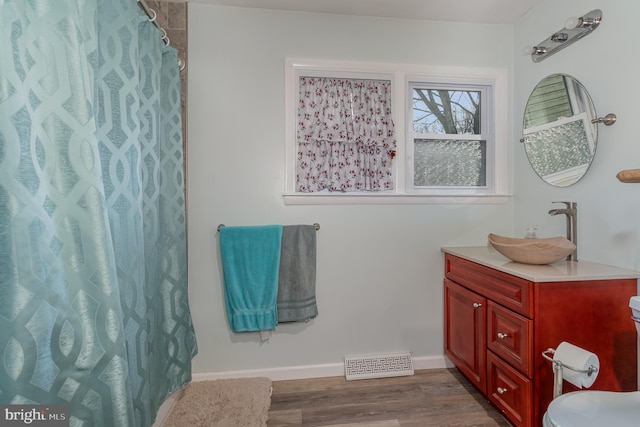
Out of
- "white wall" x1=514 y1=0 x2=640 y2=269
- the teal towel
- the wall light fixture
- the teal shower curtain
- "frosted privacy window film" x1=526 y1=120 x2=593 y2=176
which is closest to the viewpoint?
the teal shower curtain

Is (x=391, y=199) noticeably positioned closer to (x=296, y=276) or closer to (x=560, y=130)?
(x=296, y=276)

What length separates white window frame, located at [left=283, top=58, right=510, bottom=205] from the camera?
2.01 meters

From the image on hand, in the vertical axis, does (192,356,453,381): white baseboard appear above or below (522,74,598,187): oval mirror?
below

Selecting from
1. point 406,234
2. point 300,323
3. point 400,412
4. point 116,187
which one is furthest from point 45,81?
point 400,412

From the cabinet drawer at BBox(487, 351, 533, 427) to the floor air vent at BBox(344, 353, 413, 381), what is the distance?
545 millimetres

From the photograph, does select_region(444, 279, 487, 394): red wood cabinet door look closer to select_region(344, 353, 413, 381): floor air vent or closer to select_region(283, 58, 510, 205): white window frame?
select_region(344, 353, 413, 381): floor air vent

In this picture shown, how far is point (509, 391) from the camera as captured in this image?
1.47 metres

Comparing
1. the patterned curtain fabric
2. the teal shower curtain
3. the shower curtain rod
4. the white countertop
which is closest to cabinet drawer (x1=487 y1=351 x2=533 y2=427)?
the white countertop

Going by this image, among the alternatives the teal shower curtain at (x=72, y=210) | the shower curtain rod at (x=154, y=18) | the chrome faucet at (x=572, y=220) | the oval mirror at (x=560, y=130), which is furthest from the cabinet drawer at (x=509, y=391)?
the shower curtain rod at (x=154, y=18)

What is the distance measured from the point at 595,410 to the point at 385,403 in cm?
102

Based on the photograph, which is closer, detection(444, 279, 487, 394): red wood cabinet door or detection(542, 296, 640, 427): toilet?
detection(542, 296, 640, 427): toilet

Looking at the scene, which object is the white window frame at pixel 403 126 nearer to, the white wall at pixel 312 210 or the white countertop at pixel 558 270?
the white wall at pixel 312 210

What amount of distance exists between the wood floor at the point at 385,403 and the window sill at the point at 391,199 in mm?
1167

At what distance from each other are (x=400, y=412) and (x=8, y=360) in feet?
5.59
